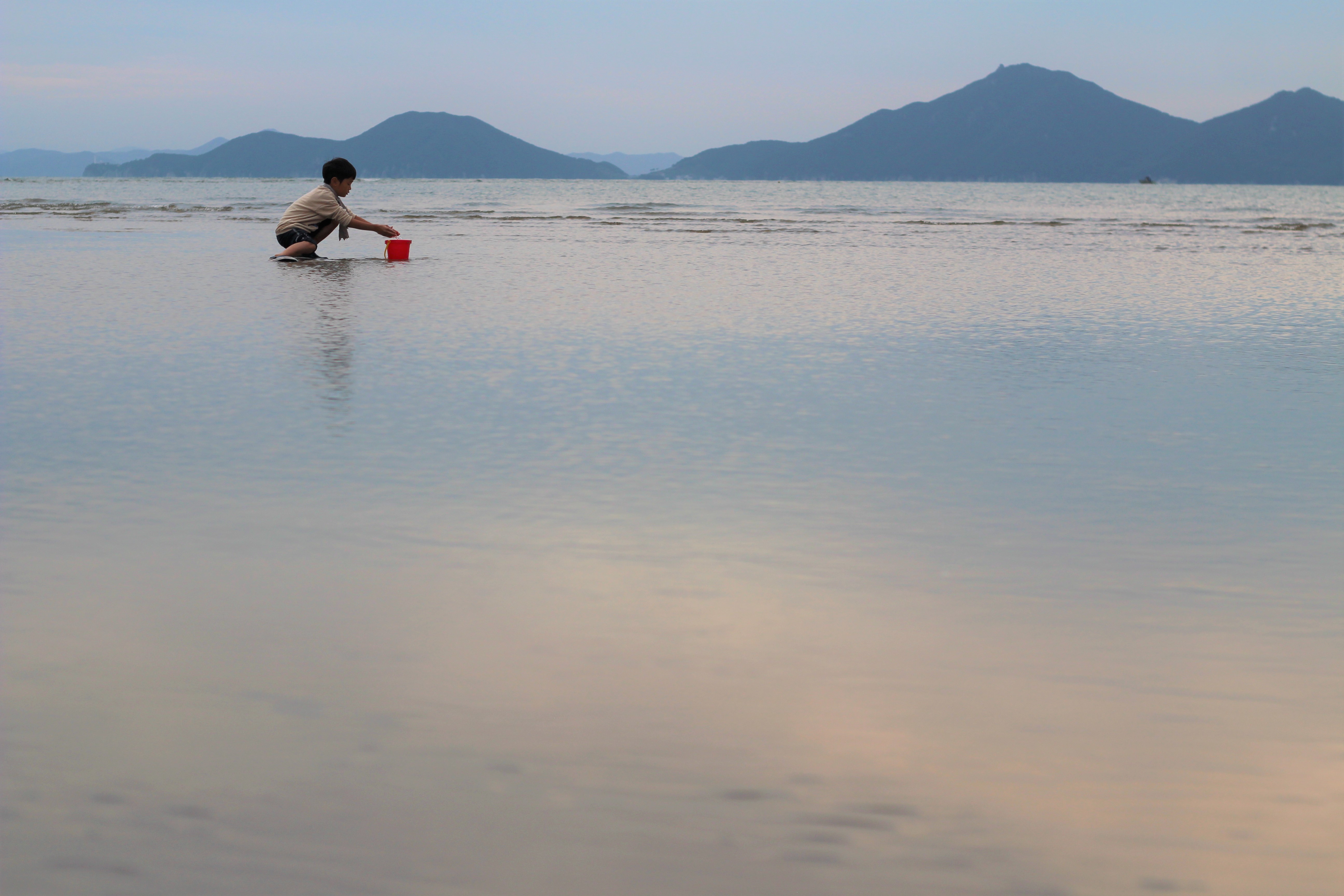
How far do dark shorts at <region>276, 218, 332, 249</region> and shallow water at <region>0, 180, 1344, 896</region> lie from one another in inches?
287

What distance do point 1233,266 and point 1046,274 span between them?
3.29 m

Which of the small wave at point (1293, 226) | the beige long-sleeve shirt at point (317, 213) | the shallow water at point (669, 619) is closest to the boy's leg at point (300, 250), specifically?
the beige long-sleeve shirt at point (317, 213)

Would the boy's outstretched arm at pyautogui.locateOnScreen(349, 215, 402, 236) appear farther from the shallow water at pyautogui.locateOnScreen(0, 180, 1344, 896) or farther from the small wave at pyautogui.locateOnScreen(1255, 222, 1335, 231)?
the small wave at pyautogui.locateOnScreen(1255, 222, 1335, 231)

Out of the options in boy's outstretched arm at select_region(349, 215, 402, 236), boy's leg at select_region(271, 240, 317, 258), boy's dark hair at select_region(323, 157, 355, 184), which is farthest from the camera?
boy's leg at select_region(271, 240, 317, 258)

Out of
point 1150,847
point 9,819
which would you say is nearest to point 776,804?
point 1150,847

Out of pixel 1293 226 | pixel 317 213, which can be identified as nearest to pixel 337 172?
pixel 317 213

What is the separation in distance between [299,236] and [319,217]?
15.0 inches

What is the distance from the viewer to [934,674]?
110 inches

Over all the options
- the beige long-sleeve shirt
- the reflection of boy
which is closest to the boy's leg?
the reflection of boy

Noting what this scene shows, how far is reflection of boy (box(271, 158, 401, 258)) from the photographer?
15.1 metres

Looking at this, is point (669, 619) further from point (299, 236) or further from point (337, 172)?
point (299, 236)

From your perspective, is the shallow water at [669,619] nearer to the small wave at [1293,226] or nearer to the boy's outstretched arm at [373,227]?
the boy's outstretched arm at [373,227]

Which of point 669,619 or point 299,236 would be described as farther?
point 299,236

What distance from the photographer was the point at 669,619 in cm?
312
